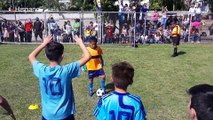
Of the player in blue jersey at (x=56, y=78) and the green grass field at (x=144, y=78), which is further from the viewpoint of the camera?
the green grass field at (x=144, y=78)

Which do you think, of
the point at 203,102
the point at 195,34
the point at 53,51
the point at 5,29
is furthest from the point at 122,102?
the point at 5,29

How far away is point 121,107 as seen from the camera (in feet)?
12.9

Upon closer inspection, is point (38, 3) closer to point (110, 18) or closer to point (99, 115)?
point (110, 18)

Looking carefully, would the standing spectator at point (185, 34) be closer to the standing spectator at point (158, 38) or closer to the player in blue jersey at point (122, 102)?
the standing spectator at point (158, 38)

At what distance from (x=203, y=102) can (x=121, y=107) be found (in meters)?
1.74

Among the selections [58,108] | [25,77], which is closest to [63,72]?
[58,108]

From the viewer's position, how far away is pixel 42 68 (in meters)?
4.83

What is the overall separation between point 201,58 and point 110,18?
6.75 meters

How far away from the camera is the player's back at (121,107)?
155 inches

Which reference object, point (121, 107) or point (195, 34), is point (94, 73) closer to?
point (121, 107)

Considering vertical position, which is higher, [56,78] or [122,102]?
[56,78]

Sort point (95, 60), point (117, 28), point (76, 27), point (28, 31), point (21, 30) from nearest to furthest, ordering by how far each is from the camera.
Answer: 1. point (95, 60)
2. point (117, 28)
3. point (76, 27)
4. point (21, 30)
5. point (28, 31)

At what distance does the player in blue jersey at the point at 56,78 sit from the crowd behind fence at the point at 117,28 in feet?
45.0

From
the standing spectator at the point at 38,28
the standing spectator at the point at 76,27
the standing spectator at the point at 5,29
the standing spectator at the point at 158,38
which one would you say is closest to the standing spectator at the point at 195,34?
the standing spectator at the point at 158,38
